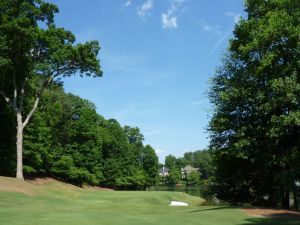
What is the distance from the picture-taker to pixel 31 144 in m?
50.4

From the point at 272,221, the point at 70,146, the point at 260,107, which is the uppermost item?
the point at 70,146

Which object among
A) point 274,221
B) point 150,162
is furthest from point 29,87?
point 150,162

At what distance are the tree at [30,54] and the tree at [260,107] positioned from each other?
17517mm

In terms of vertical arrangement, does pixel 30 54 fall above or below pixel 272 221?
above

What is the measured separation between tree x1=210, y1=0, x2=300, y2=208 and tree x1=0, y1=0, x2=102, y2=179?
17.5m

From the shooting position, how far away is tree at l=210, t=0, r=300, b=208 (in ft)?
86.6

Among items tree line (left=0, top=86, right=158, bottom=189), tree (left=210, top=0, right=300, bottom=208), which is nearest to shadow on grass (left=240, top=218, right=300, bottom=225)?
tree (left=210, top=0, right=300, bottom=208)

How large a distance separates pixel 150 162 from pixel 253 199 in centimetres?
9340

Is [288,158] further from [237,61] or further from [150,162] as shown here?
[150,162]

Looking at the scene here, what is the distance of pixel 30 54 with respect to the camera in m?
42.7

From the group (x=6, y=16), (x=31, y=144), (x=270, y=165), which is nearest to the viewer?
(x=270, y=165)

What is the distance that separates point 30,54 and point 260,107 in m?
24.9

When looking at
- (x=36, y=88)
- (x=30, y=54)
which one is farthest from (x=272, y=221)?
(x=36, y=88)

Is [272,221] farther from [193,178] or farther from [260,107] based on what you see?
[193,178]
